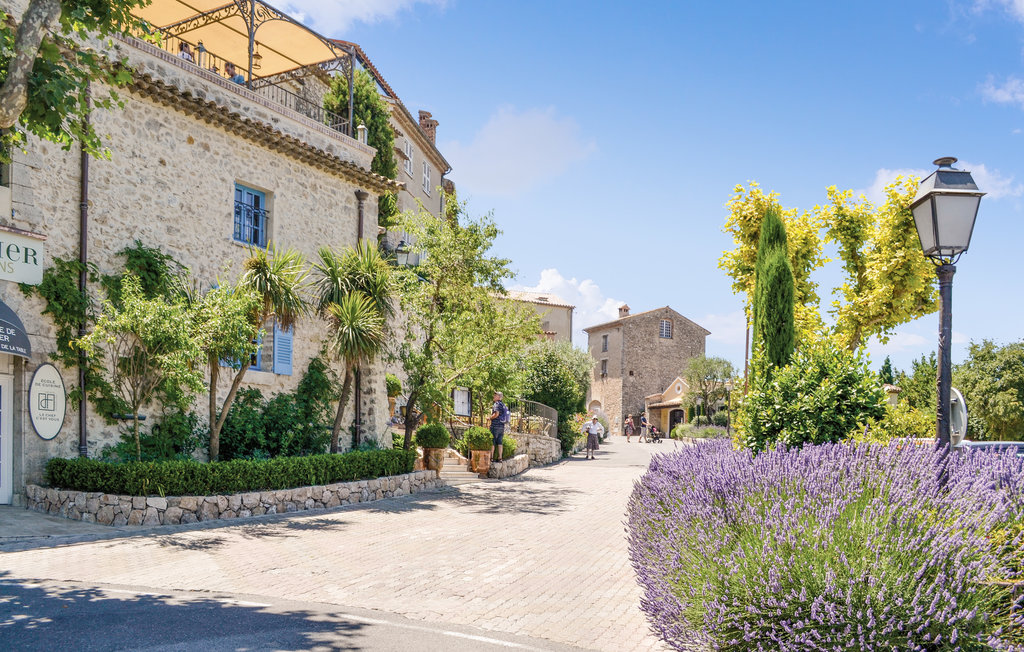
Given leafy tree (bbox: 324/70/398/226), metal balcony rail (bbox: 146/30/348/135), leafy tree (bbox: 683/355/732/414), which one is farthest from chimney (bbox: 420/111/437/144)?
leafy tree (bbox: 683/355/732/414)

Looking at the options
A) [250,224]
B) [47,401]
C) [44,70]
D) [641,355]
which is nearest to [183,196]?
[250,224]

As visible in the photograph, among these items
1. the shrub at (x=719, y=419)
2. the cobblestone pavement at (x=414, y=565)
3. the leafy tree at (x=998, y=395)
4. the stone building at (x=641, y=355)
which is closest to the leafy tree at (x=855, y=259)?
the cobblestone pavement at (x=414, y=565)

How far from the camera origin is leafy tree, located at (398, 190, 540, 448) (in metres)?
15.6

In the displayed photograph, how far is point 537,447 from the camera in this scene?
23609 millimetres

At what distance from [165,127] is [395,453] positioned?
24.7ft

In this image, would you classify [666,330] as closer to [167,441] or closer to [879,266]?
[879,266]

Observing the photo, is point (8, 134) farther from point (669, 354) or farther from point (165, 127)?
point (669, 354)

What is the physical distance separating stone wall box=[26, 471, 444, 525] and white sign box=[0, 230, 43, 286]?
10.0 ft

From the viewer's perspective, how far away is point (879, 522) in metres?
4.46

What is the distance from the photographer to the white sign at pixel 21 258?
33.5ft

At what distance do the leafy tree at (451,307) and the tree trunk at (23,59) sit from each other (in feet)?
29.5

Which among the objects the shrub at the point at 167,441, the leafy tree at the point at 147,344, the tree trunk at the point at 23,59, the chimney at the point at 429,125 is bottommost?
the shrub at the point at 167,441

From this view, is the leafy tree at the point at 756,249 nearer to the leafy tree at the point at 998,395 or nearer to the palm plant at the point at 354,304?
the palm plant at the point at 354,304

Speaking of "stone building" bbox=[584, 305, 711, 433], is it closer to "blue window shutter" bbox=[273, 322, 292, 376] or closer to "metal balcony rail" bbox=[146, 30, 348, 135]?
"metal balcony rail" bbox=[146, 30, 348, 135]
